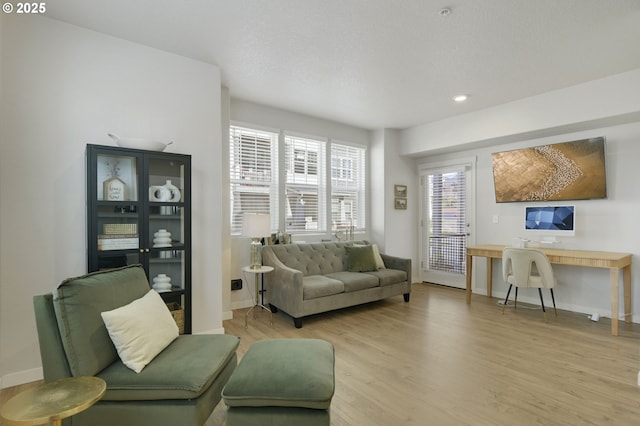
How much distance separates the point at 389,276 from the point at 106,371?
3.47 metres

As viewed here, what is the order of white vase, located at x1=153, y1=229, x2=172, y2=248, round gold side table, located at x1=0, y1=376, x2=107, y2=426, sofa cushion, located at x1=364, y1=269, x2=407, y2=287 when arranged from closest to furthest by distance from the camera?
round gold side table, located at x1=0, y1=376, x2=107, y2=426 → white vase, located at x1=153, y1=229, x2=172, y2=248 → sofa cushion, located at x1=364, y1=269, x2=407, y2=287

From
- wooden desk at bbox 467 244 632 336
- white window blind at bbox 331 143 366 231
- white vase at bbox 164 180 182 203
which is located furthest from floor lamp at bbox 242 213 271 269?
wooden desk at bbox 467 244 632 336

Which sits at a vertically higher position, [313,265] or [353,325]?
[313,265]

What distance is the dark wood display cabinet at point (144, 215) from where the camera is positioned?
2527 mm

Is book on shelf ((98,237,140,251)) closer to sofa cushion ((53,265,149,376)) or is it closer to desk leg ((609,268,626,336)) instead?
sofa cushion ((53,265,149,376))

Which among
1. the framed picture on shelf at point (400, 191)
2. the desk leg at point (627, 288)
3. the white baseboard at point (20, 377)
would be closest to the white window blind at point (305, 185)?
the framed picture on shelf at point (400, 191)

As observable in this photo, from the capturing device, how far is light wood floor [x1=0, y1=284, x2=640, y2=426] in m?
2.04

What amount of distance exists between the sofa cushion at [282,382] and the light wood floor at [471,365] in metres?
0.51

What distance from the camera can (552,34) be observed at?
8.82 feet

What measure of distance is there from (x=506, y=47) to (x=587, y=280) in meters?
3.10

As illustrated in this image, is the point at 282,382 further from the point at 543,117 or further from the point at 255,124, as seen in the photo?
the point at 543,117

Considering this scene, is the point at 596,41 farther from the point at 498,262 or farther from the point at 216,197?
the point at 216,197

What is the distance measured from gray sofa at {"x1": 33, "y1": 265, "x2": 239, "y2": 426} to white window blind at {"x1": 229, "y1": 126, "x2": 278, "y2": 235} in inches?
104

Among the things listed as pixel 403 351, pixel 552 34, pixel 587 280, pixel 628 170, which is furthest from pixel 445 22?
pixel 587 280
